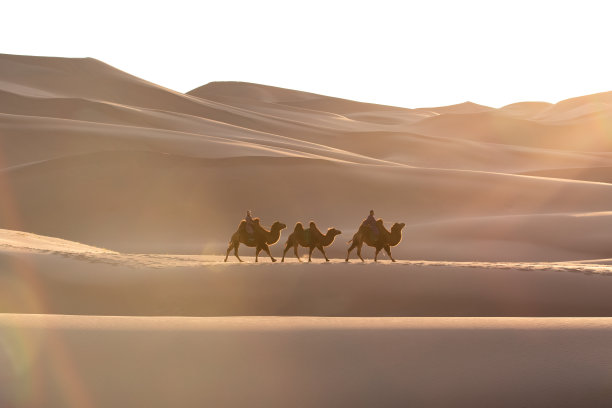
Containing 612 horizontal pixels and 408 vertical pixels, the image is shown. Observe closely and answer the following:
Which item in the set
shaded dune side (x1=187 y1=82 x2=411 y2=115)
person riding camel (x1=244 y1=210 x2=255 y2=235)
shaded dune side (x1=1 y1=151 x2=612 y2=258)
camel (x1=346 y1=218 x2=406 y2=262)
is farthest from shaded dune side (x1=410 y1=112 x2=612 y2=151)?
person riding camel (x1=244 y1=210 x2=255 y2=235)

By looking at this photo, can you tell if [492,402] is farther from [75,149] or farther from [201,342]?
[75,149]

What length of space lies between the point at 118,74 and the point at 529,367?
10697 cm

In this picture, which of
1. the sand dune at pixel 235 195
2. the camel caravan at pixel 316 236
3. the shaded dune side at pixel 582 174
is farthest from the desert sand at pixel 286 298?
the shaded dune side at pixel 582 174

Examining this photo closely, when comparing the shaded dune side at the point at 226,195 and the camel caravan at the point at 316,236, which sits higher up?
the camel caravan at the point at 316,236

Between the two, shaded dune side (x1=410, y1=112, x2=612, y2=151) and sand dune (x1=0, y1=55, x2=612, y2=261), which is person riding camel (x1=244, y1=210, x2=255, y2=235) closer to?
sand dune (x1=0, y1=55, x2=612, y2=261)

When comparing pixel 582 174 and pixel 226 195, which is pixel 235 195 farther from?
pixel 582 174

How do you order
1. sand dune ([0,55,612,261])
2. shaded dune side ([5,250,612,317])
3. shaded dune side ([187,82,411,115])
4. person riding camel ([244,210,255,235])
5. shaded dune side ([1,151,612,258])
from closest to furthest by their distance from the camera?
Result: shaded dune side ([5,250,612,317]) < person riding camel ([244,210,255,235]) < sand dune ([0,55,612,261]) < shaded dune side ([1,151,612,258]) < shaded dune side ([187,82,411,115])

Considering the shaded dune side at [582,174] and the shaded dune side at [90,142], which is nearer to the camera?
the shaded dune side at [90,142]

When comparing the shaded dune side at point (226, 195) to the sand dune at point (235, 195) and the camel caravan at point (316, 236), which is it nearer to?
the sand dune at point (235, 195)

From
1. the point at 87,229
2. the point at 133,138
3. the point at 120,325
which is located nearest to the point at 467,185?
the point at 87,229

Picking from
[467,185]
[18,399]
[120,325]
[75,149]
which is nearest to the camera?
[18,399]

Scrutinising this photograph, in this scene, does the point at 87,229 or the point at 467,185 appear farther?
the point at 467,185

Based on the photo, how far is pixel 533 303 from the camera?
11.9m

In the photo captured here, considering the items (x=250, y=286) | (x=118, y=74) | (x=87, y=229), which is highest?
(x=118, y=74)
